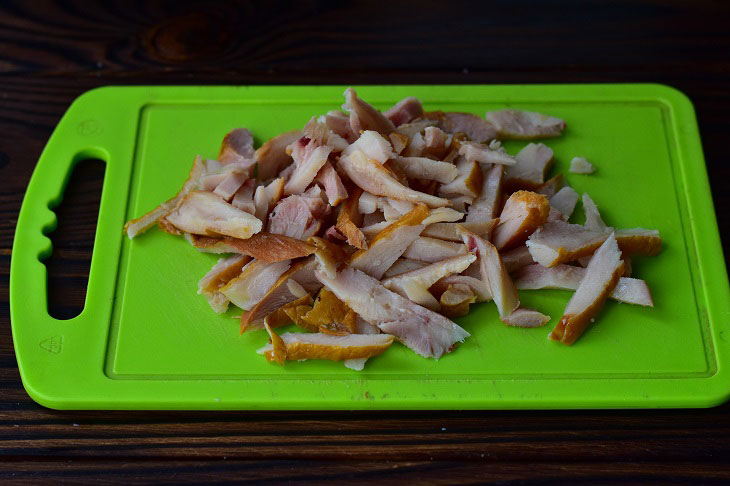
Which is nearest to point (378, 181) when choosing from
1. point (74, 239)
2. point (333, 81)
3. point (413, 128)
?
point (413, 128)

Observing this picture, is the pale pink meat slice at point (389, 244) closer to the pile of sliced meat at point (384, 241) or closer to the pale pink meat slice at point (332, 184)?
the pile of sliced meat at point (384, 241)

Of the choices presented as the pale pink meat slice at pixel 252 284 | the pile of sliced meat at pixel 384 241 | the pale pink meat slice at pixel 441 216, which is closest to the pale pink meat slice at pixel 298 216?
the pile of sliced meat at pixel 384 241

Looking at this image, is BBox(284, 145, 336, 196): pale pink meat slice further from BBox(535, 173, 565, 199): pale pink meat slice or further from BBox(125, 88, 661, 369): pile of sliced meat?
BBox(535, 173, 565, 199): pale pink meat slice

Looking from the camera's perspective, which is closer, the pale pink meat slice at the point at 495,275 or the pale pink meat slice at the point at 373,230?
the pale pink meat slice at the point at 495,275

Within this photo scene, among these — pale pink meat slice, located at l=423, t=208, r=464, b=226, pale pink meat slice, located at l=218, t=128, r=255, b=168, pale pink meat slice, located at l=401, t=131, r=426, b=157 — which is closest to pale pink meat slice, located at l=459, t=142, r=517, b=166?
pale pink meat slice, located at l=401, t=131, r=426, b=157

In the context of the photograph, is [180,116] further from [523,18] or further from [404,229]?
[523,18]

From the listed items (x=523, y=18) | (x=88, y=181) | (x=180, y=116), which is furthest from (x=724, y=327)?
(x=88, y=181)
